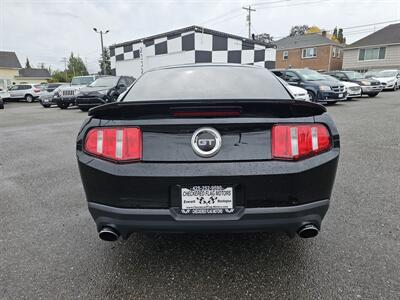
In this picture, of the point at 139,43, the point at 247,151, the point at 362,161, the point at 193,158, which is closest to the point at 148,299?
the point at 193,158

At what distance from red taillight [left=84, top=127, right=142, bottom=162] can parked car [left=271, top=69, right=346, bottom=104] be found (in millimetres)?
10009

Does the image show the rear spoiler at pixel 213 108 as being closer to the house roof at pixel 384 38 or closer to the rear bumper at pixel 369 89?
the rear bumper at pixel 369 89

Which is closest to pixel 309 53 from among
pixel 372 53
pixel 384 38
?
pixel 372 53

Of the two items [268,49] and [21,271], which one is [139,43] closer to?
[268,49]

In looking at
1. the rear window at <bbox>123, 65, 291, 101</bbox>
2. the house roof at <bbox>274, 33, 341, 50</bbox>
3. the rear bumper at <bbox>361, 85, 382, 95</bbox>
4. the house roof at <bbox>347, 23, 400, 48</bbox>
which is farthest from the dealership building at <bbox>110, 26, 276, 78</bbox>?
the house roof at <bbox>347, 23, 400, 48</bbox>

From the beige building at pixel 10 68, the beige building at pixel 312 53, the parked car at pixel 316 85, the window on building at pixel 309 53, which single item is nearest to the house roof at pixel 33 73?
the beige building at pixel 10 68

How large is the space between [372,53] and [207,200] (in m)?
36.0

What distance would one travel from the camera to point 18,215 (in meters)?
2.64

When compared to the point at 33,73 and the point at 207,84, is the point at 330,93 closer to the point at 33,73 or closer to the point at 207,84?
the point at 207,84

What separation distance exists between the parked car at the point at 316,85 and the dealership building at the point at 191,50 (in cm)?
341

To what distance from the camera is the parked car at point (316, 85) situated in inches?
414

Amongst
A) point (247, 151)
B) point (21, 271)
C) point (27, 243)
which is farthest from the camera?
point (27, 243)

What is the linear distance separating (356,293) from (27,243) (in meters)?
2.30

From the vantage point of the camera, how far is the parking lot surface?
1.65 metres
